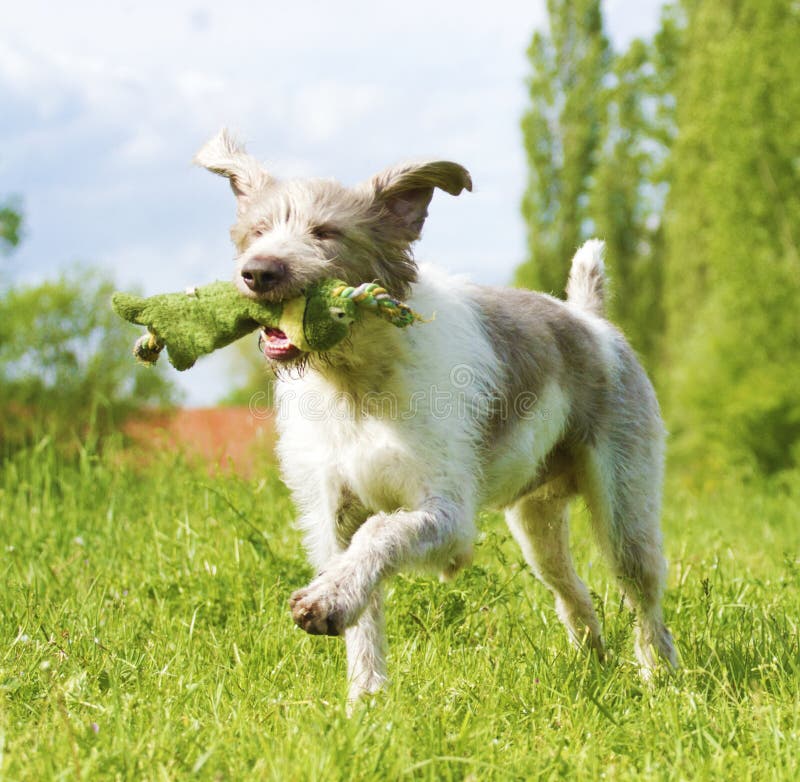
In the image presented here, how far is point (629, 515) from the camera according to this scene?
194 inches

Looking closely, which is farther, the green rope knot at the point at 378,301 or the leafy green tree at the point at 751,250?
the leafy green tree at the point at 751,250

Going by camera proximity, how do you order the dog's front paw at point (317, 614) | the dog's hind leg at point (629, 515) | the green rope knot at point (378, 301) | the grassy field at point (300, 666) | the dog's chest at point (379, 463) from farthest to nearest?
the dog's hind leg at point (629, 515) → the dog's chest at point (379, 463) → the green rope knot at point (378, 301) → the dog's front paw at point (317, 614) → the grassy field at point (300, 666)

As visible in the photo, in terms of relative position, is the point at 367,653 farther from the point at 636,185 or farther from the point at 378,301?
the point at 636,185

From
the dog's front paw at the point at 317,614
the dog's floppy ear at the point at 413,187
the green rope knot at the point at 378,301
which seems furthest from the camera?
the dog's floppy ear at the point at 413,187

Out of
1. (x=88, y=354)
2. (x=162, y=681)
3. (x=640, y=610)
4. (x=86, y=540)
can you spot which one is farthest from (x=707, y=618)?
(x=88, y=354)

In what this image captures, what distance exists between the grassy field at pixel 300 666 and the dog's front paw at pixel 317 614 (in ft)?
0.85

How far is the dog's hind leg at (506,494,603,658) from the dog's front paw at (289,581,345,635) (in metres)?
2.01

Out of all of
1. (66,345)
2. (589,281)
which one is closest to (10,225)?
(66,345)

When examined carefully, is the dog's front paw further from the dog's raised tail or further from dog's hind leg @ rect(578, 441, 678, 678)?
the dog's raised tail

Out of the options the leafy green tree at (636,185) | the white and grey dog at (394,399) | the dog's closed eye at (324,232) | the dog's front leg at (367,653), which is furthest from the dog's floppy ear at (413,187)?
the leafy green tree at (636,185)

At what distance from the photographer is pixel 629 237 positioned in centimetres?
2702

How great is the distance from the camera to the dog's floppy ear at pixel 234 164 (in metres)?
4.14

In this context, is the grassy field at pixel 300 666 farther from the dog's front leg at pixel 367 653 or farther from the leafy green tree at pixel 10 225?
the leafy green tree at pixel 10 225

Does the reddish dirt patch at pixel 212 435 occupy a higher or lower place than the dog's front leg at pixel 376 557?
lower
